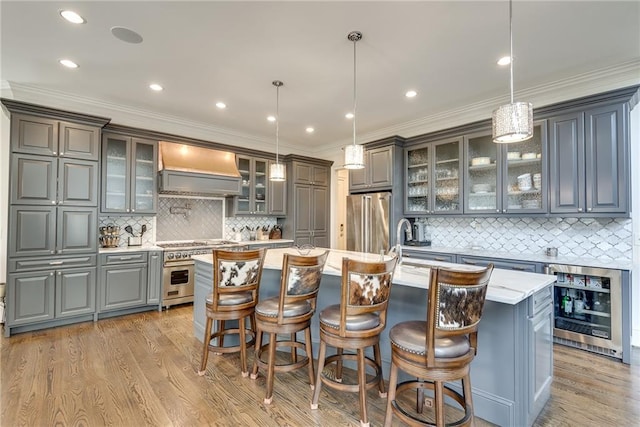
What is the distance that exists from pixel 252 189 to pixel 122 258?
2.37 metres

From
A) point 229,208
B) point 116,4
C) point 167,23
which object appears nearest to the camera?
point 116,4

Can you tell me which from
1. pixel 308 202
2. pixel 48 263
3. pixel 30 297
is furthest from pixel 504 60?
pixel 30 297

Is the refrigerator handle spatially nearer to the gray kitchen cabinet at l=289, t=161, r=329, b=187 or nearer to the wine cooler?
the gray kitchen cabinet at l=289, t=161, r=329, b=187

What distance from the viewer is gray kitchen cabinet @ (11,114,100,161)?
11.1 feet

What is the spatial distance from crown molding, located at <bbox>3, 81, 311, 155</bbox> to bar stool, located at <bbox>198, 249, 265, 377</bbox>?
3499 mm

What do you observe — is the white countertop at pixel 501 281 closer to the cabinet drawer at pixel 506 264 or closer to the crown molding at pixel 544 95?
the cabinet drawer at pixel 506 264

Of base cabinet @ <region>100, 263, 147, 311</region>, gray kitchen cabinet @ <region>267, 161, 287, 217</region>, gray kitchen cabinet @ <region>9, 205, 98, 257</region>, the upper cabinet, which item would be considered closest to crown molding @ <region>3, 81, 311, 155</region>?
the upper cabinet

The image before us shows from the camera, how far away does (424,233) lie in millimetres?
4918

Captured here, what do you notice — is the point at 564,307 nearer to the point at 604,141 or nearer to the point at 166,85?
the point at 604,141

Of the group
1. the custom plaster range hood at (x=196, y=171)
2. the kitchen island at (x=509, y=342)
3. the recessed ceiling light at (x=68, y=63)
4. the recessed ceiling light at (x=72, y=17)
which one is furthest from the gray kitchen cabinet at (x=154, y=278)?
the kitchen island at (x=509, y=342)

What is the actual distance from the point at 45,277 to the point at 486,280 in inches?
180

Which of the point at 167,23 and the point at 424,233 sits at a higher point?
the point at 167,23

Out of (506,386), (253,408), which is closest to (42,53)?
(253,408)

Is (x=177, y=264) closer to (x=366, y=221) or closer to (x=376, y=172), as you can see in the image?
(x=366, y=221)
